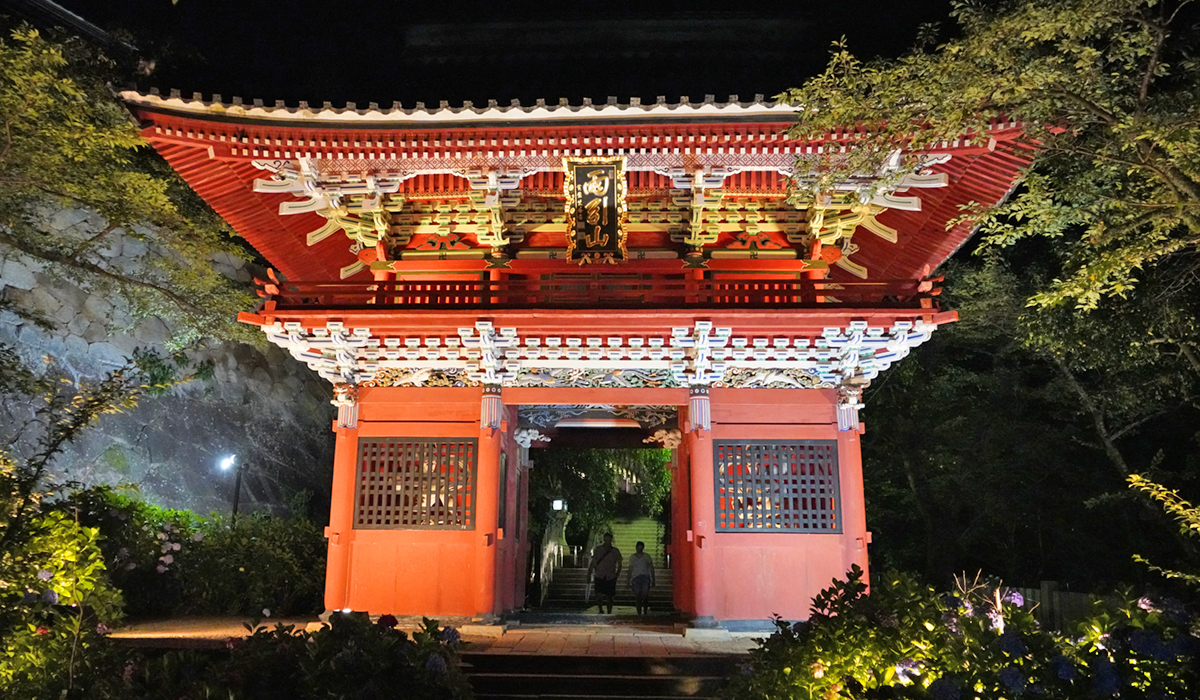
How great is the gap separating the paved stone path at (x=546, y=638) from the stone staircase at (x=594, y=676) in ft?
0.61

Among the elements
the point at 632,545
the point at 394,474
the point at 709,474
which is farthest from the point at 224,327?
the point at 632,545

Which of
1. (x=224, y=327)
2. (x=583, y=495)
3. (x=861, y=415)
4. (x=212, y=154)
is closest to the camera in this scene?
(x=212, y=154)

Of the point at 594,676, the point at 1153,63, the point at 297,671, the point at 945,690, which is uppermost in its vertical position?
the point at 1153,63

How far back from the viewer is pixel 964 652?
489cm

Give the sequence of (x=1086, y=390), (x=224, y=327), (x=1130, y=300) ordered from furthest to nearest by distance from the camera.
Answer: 1. (x=224, y=327)
2. (x=1086, y=390)
3. (x=1130, y=300)

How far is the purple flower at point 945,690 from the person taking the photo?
4.50 meters

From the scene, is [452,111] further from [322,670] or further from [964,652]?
[964,652]

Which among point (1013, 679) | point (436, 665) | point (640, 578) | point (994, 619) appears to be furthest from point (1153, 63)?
point (640, 578)

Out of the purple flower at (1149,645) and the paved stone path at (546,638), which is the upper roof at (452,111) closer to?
the paved stone path at (546,638)

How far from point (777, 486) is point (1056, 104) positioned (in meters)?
6.01

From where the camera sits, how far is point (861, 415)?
65.4ft

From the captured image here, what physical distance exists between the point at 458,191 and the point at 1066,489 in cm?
1254

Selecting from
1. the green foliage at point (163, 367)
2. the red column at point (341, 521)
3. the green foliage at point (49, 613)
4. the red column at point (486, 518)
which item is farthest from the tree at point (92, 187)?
the red column at point (486, 518)

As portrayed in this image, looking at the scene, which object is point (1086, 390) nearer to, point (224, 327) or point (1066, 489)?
point (1066, 489)
